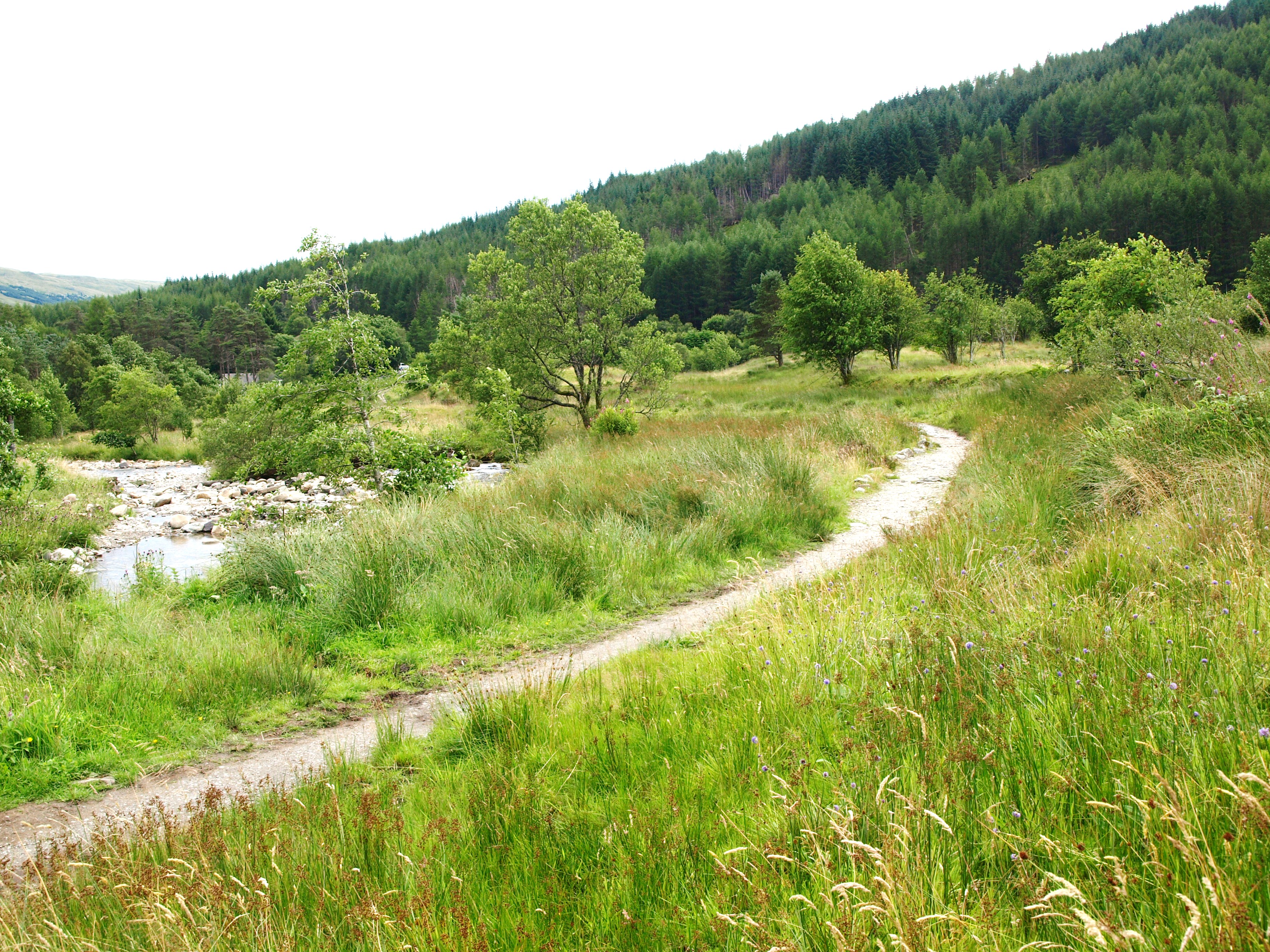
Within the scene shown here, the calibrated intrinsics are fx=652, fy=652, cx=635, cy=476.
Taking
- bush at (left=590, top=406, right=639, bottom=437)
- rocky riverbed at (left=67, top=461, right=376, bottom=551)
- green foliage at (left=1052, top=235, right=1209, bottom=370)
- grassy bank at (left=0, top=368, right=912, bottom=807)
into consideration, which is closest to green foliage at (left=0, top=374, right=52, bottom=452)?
rocky riverbed at (left=67, top=461, right=376, bottom=551)

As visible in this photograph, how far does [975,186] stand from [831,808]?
118109mm

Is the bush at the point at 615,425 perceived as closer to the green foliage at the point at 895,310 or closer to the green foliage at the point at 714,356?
the green foliage at the point at 895,310

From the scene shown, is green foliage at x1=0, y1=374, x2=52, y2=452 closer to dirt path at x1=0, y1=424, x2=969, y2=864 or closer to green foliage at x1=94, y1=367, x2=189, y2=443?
dirt path at x1=0, y1=424, x2=969, y2=864

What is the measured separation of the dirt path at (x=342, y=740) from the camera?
3.77 m

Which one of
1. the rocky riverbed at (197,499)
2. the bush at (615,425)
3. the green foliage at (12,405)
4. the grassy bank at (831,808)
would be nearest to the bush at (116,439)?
the rocky riverbed at (197,499)

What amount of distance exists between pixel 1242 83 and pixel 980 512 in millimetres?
140471

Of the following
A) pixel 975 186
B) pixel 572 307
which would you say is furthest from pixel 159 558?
pixel 975 186

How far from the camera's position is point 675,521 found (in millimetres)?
9805

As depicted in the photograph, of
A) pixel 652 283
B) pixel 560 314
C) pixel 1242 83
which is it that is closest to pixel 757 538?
pixel 560 314

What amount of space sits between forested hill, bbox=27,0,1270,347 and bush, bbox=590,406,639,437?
7145cm

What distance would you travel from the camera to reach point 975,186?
9881 cm

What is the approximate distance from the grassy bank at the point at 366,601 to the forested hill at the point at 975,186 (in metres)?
79.4

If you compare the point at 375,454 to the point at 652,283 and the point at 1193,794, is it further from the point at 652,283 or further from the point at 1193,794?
the point at 652,283

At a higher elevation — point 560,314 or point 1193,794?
point 560,314
